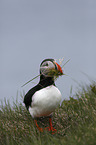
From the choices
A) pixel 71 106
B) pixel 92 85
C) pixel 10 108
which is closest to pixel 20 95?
pixel 10 108

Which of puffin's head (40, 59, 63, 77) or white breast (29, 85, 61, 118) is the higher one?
puffin's head (40, 59, 63, 77)

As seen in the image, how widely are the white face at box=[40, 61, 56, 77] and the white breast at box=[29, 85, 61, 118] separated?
10.3 inches

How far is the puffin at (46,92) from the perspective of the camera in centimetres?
372

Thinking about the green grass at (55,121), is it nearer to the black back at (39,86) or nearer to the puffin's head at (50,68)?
the black back at (39,86)

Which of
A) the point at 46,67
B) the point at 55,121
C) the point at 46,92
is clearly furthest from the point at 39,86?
the point at 55,121

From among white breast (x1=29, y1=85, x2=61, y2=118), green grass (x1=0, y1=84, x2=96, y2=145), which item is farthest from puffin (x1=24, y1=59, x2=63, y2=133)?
green grass (x1=0, y1=84, x2=96, y2=145)

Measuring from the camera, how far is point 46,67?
3.78 meters

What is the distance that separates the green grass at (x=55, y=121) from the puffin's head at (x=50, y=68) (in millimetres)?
871

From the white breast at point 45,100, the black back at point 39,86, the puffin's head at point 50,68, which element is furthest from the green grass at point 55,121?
the puffin's head at point 50,68

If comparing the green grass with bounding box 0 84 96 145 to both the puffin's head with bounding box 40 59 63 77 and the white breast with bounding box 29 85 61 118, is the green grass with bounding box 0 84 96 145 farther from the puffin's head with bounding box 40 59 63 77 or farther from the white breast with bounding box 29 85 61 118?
the puffin's head with bounding box 40 59 63 77

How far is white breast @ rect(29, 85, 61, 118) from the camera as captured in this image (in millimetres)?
3771

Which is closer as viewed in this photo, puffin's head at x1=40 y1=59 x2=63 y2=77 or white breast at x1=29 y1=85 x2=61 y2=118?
puffin's head at x1=40 y1=59 x2=63 y2=77

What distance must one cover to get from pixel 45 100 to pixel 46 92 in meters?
0.13

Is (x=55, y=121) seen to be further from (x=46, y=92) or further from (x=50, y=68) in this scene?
(x=50, y=68)
